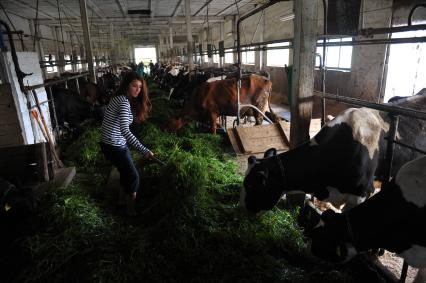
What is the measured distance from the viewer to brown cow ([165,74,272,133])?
8422mm

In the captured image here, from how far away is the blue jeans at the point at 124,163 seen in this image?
4.09 meters

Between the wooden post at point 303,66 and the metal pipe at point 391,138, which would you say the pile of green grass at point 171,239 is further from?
the wooden post at point 303,66

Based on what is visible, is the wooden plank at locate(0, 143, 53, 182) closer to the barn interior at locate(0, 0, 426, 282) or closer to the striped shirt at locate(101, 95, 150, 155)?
the barn interior at locate(0, 0, 426, 282)

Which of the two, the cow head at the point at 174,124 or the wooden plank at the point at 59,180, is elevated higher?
the cow head at the point at 174,124

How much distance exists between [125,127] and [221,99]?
189 inches

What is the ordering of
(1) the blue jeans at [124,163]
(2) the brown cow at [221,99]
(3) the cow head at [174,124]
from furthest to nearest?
(2) the brown cow at [221,99] → (3) the cow head at [174,124] → (1) the blue jeans at [124,163]

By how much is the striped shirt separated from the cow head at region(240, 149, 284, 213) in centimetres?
150

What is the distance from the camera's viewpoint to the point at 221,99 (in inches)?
334

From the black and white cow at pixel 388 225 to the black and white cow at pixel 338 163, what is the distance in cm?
81

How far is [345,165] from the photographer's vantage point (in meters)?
3.39

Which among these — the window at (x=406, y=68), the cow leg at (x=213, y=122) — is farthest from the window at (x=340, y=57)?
the cow leg at (x=213, y=122)

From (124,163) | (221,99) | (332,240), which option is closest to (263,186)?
(332,240)

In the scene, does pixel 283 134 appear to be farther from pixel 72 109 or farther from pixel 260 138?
pixel 72 109

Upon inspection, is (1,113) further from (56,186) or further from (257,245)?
(257,245)
